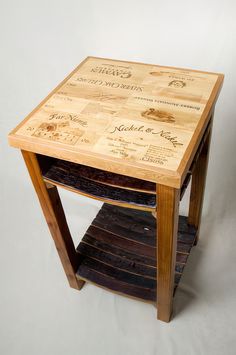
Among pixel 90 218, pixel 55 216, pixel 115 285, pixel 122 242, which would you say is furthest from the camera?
pixel 90 218

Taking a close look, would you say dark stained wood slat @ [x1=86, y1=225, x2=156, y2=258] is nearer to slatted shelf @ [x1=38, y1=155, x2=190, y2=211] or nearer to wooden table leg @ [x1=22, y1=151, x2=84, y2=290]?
wooden table leg @ [x1=22, y1=151, x2=84, y2=290]

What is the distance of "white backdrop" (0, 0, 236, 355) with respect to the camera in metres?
1.23

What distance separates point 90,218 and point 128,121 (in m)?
0.82

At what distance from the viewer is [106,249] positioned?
4.41ft

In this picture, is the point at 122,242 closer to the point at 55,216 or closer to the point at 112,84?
the point at 55,216

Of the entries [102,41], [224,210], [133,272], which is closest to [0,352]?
[133,272]

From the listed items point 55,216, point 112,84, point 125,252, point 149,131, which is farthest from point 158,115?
point 125,252

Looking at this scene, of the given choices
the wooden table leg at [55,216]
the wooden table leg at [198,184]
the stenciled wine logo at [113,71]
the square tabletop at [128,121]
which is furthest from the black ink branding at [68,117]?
the wooden table leg at [198,184]

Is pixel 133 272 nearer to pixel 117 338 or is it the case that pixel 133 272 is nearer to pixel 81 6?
pixel 117 338

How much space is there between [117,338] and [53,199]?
0.55 m

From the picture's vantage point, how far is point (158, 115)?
92cm

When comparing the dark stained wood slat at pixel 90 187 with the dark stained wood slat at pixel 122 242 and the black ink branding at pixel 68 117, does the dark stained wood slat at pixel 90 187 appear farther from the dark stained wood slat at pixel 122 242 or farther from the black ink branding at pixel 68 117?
the dark stained wood slat at pixel 122 242

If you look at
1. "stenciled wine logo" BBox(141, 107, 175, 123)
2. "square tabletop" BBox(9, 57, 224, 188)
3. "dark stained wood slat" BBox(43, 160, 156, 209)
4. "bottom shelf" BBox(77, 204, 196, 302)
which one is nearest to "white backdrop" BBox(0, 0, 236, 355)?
"bottom shelf" BBox(77, 204, 196, 302)

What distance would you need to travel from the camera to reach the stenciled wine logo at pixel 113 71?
1081mm
